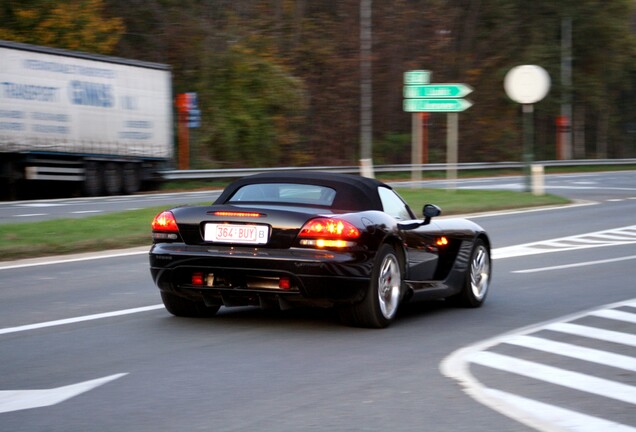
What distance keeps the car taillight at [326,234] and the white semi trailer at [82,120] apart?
21730 mm

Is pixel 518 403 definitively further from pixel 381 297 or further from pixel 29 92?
pixel 29 92

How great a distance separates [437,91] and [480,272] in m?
19.2

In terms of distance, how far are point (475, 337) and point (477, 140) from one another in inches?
2031

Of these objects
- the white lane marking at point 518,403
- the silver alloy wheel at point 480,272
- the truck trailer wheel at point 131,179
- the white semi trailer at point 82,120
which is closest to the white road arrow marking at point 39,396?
the white lane marking at point 518,403

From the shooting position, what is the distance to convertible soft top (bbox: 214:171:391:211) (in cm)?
866

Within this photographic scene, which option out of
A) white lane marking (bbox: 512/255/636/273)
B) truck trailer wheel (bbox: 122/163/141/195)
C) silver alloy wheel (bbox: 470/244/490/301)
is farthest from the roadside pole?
silver alloy wheel (bbox: 470/244/490/301)

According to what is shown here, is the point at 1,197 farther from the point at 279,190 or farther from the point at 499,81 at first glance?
the point at 499,81

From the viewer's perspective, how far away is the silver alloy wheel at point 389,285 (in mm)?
8438

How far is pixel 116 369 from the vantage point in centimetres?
671

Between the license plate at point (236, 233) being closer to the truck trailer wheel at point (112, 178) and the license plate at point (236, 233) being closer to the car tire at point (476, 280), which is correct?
the car tire at point (476, 280)

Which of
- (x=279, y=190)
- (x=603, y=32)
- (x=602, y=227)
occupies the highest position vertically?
(x=603, y=32)

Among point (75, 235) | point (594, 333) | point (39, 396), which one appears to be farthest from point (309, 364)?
point (75, 235)

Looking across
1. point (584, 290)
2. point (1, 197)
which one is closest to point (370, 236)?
point (584, 290)

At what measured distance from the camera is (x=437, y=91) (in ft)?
95.5
